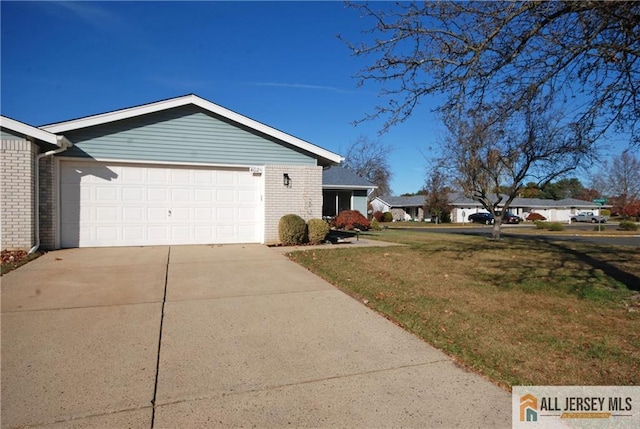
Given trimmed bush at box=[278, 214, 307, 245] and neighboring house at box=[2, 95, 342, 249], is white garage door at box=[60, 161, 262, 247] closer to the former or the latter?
neighboring house at box=[2, 95, 342, 249]

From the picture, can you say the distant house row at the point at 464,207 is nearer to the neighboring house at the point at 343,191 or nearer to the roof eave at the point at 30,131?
the neighboring house at the point at 343,191

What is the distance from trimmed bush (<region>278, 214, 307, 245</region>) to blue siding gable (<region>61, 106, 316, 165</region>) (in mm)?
2066

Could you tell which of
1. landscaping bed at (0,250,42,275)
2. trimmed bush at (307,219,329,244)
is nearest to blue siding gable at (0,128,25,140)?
landscaping bed at (0,250,42,275)

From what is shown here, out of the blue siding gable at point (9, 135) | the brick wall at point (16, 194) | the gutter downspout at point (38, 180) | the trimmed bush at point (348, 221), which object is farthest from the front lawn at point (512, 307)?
the trimmed bush at point (348, 221)

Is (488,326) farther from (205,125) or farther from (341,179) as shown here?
(341,179)

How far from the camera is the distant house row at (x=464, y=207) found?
5369cm

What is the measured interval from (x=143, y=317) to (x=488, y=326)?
4.37 m

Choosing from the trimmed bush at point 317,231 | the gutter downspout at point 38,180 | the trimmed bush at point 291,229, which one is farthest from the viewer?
the trimmed bush at point 317,231

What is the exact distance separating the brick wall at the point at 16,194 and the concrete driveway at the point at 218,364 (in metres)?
3.99

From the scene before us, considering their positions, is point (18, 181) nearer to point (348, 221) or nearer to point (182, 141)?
point (182, 141)

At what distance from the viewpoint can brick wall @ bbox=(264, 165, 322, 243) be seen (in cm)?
1230

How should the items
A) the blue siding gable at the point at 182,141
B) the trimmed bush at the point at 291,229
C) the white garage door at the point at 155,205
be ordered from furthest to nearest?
the trimmed bush at the point at 291,229, the blue siding gable at the point at 182,141, the white garage door at the point at 155,205

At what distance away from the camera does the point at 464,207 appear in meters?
53.8

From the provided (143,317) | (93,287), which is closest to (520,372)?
(143,317)
